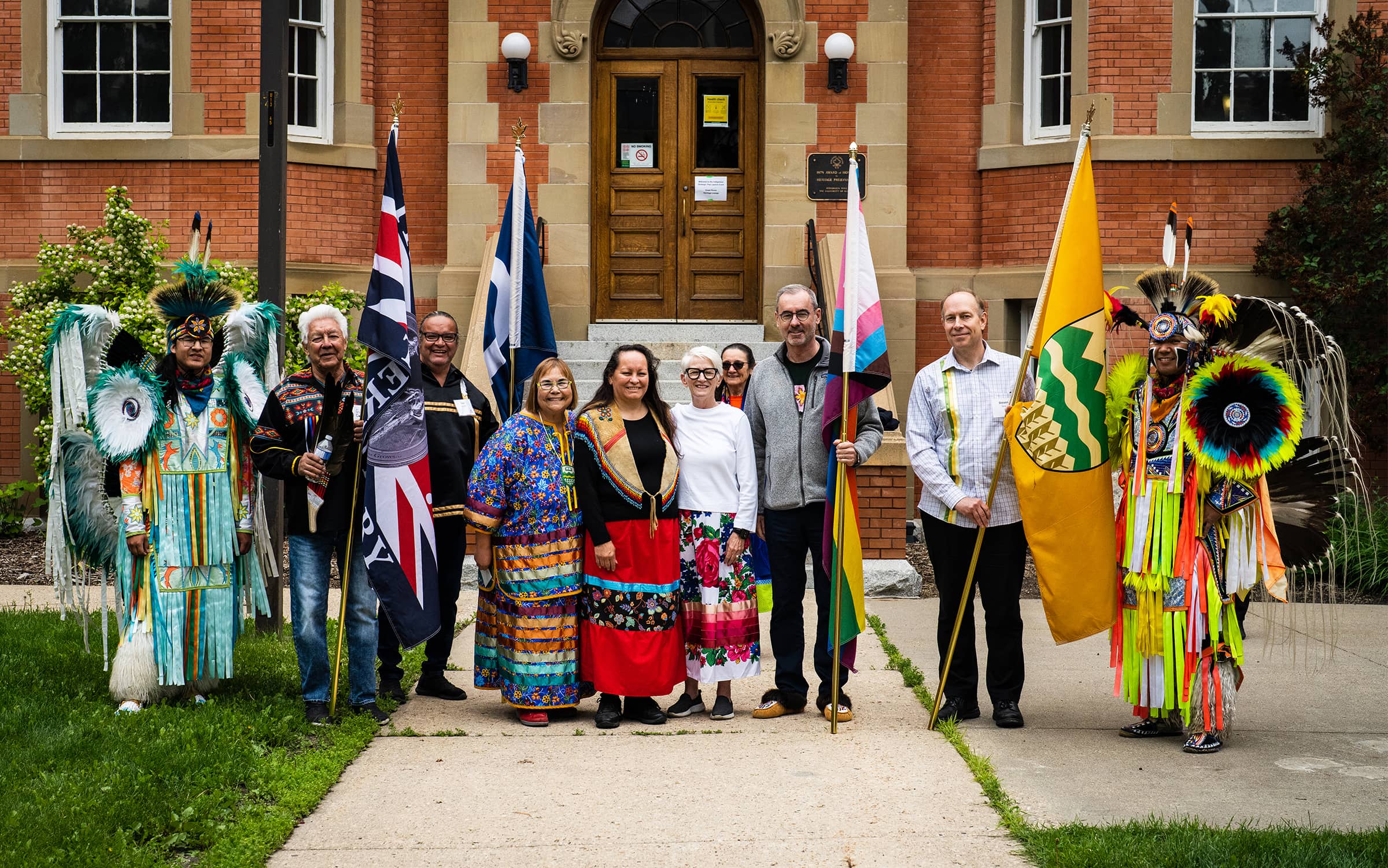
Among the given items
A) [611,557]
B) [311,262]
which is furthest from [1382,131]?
[311,262]

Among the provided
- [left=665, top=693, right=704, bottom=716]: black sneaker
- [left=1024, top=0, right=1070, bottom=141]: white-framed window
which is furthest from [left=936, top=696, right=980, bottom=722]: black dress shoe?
[left=1024, top=0, right=1070, bottom=141]: white-framed window

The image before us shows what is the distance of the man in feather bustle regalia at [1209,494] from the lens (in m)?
5.65

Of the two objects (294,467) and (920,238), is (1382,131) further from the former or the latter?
(294,467)

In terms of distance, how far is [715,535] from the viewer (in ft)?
20.3

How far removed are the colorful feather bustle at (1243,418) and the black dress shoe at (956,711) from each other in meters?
1.58

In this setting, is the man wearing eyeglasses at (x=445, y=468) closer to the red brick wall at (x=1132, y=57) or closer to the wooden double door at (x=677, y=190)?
the wooden double door at (x=677, y=190)

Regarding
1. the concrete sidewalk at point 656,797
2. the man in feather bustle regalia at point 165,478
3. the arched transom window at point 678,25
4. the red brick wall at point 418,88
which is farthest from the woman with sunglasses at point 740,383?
the arched transom window at point 678,25

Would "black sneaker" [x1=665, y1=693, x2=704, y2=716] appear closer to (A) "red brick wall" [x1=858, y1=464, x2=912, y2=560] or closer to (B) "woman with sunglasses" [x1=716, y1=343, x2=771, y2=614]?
(B) "woman with sunglasses" [x1=716, y1=343, x2=771, y2=614]

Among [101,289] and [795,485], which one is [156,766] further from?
[101,289]

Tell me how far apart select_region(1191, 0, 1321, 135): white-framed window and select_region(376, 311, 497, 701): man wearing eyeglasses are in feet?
28.1

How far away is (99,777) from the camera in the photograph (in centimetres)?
490

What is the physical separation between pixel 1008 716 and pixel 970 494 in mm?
1044

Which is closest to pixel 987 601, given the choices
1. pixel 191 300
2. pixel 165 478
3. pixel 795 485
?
pixel 795 485

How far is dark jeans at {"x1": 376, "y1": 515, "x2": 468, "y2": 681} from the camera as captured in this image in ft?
22.0
